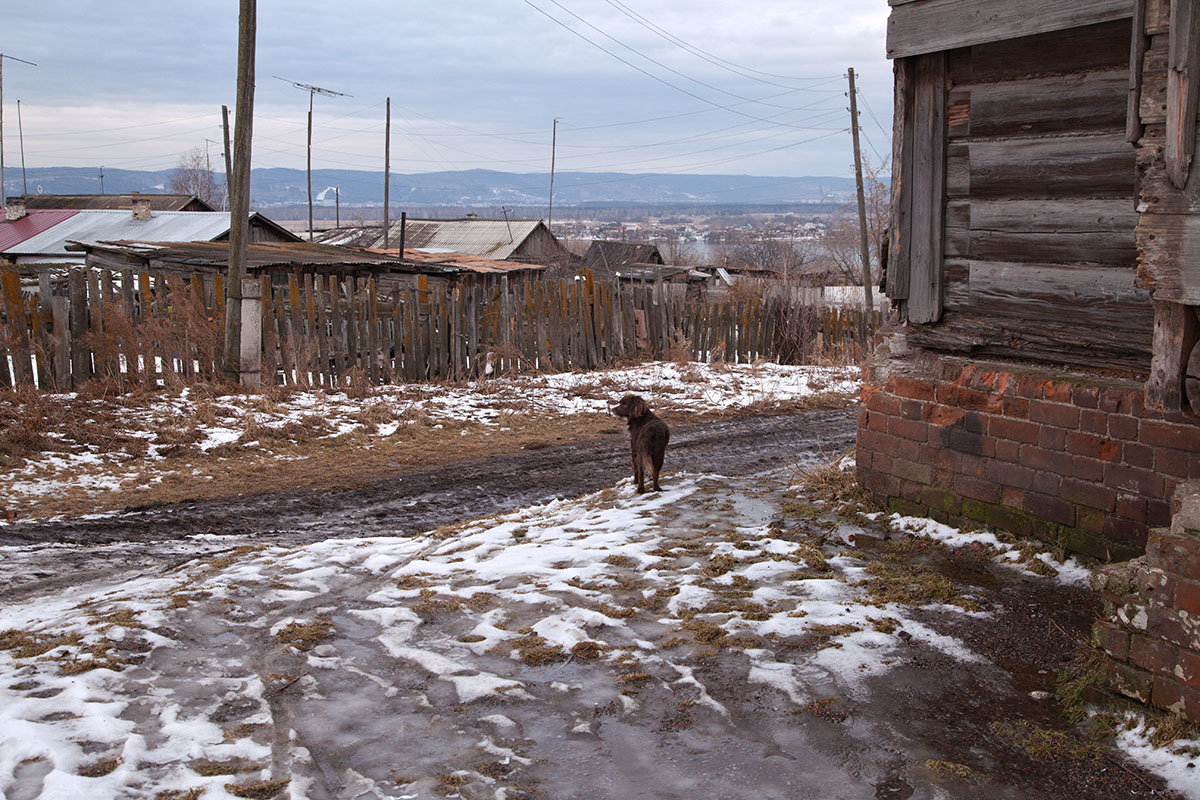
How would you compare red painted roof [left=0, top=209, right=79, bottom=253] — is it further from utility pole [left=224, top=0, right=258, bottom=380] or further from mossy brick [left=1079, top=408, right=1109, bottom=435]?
mossy brick [left=1079, top=408, right=1109, bottom=435]

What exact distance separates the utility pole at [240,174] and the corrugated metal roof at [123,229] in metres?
17.6

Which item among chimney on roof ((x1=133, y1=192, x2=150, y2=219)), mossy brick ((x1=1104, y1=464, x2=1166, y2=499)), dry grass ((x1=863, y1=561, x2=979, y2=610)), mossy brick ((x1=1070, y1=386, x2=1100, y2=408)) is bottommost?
dry grass ((x1=863, y1=561, x2=979, y2=610))

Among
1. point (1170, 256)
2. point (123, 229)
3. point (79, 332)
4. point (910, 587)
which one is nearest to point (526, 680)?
point (910, 587)

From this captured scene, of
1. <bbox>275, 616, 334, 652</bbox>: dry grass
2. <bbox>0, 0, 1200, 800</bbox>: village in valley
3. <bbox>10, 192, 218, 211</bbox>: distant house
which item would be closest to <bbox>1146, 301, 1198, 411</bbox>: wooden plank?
<bbox>0, 0, 1200, 800</bbox>: village in valley

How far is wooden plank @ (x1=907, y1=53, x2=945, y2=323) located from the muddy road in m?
3.50

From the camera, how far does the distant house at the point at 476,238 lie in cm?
4503

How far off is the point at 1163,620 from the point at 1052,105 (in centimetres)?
307

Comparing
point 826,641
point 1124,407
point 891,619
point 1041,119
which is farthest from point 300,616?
point 1041,119

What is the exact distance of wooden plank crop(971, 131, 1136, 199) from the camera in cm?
477

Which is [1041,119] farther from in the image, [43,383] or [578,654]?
[43,383]

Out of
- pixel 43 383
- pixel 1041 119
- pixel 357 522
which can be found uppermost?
pixel 1041 119

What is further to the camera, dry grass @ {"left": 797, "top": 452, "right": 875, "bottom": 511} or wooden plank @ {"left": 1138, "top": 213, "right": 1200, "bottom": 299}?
dry grass @ {"left": 797, "top": 452, "right": 875, "bottom": 511}

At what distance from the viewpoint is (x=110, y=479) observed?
337 inches

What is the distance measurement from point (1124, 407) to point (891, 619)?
5.70 feet
